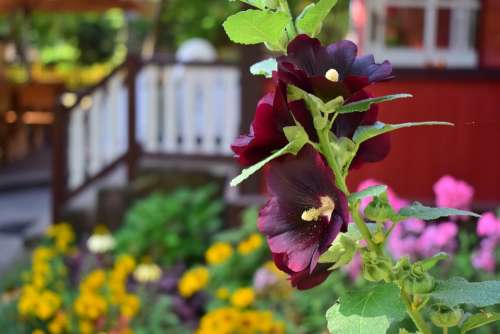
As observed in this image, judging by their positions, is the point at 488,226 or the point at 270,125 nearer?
the point at 270,125

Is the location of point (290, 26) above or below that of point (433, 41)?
above

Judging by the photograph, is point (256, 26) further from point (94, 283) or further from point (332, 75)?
point (94, 283)

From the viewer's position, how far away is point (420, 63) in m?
6.80

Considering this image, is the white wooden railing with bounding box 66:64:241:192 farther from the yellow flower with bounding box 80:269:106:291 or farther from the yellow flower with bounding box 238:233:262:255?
the yellow flower with bounding box 80:269:106:291

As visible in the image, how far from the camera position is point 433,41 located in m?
6.72

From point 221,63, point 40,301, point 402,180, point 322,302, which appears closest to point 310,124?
point 322,302

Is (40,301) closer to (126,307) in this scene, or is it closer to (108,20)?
(126,307)

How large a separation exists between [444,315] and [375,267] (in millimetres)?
100

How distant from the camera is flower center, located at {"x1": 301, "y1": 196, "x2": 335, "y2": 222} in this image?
807 mm

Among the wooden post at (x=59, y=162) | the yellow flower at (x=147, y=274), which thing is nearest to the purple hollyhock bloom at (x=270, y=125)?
the yellow flower at (x=147, y=274)

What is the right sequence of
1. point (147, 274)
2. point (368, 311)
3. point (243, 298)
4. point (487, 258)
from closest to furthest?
point (368, 311)
point (487, 258)
point (243, 298)
point (147, 274)

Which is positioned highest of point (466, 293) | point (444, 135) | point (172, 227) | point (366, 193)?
point (366, 193)

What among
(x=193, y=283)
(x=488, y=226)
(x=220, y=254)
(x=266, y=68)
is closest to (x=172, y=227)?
(x=220, y=254)

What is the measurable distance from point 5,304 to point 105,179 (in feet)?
8.94
